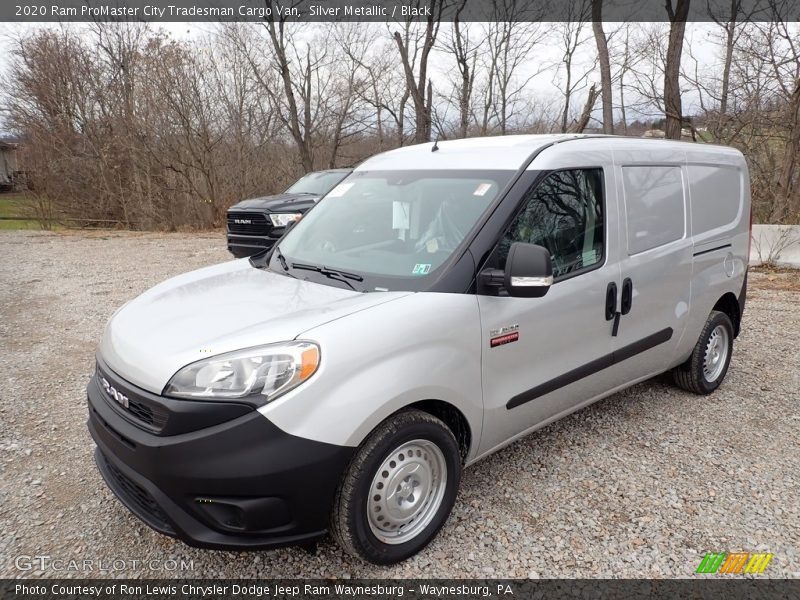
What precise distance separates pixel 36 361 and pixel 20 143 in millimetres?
18893

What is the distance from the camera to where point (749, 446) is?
336 centimetres

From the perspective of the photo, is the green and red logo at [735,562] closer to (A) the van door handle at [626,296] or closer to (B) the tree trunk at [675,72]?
(A) the van door handle at [626,296]

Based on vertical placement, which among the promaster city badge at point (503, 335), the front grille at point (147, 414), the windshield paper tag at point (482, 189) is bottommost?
the front grille at point (147, 414)

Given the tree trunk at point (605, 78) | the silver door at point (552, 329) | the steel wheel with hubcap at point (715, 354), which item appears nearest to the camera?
the silver door at point (552, 329)

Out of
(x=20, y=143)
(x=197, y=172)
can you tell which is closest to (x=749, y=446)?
(x=197, y=172)

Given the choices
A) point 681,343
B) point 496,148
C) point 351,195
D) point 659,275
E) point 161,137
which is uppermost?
point 161,137

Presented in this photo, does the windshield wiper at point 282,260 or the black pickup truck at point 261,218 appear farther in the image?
the black pickup truck at point 261,218

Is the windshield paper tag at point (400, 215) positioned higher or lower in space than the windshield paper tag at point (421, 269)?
higher

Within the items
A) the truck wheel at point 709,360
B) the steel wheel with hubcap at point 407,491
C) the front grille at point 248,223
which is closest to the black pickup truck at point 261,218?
the front grille at point 248,223

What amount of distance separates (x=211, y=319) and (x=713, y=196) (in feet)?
11.9

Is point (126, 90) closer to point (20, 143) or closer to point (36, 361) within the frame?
point (20, 143)

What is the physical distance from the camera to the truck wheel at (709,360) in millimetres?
3934

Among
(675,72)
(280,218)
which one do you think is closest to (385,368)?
(280,218)

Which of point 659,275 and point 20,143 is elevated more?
point 20,143
